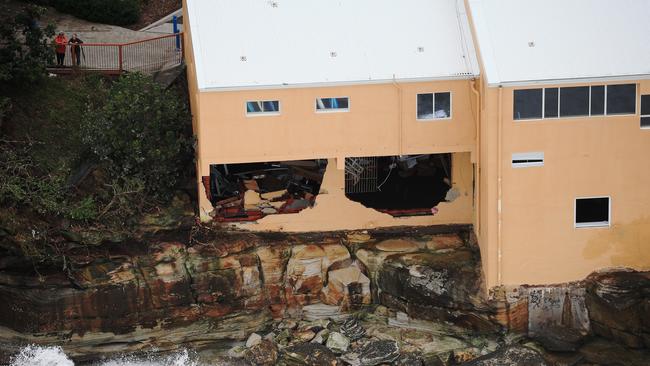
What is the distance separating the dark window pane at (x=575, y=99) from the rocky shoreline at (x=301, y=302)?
529 centimetres

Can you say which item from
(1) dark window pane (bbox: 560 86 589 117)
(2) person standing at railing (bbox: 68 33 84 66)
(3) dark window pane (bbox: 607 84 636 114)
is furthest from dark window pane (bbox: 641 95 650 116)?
(2) person standing at railing (bbox: 68 33 84 66)

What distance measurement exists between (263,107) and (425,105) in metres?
4.95

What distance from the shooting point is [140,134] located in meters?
41.4

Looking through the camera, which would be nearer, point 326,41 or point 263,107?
point 263,107

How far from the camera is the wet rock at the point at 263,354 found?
4188cm

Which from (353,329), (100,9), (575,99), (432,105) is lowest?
(353,329)

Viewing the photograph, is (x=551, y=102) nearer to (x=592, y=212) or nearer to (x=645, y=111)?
(x=645, y=111)

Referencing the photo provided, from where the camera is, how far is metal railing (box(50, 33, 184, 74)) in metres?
45.8

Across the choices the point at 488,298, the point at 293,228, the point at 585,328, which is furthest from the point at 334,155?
the point at 585,328

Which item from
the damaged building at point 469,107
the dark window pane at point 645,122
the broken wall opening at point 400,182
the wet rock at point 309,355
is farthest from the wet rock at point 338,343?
the dark window pane at point 645,122

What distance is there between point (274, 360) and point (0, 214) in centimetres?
953

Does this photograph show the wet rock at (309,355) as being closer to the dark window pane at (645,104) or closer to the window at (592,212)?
the window at (592,212)

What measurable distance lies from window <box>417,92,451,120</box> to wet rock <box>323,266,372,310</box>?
5726mm

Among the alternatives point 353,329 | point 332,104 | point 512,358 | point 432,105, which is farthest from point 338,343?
point 432,105
